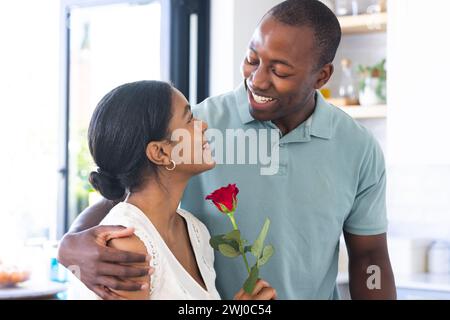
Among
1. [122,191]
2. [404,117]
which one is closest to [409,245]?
[404,117]

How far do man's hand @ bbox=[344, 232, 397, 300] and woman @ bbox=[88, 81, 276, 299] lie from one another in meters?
0.35

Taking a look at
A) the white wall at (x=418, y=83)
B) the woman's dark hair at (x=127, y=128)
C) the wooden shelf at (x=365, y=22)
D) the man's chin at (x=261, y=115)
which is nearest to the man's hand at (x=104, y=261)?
the woman's dark hair at (x=127, y=128)

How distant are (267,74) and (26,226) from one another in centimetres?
316

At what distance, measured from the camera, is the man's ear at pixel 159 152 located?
1.24 metres

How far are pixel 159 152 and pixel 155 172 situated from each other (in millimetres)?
48

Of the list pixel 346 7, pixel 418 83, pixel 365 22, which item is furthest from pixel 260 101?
pixel 346 7

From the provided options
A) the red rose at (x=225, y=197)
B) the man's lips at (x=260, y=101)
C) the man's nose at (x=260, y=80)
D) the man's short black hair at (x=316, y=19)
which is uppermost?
the man's short black hair at (x=316, y=19)

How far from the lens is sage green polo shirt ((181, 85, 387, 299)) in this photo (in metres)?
1.39

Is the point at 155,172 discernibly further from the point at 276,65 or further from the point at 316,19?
the point at 316,19

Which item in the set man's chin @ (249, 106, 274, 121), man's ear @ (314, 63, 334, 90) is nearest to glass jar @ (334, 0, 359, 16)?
man's ear @ (314, 63, 334, 90)

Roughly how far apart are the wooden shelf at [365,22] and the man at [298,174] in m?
2.07

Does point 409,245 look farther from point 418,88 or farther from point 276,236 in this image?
point 276,236

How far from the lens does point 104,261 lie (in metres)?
1.07

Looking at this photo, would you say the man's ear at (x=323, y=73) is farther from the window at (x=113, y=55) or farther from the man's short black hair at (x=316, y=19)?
the window at (x=113, y=55)
